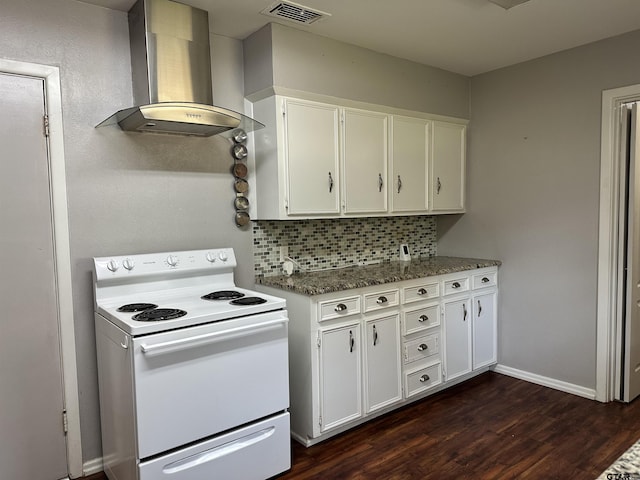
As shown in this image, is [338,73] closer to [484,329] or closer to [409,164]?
[409,164]

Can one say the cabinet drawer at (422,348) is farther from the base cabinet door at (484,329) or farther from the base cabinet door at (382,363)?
the base cabinet door at (484,329)

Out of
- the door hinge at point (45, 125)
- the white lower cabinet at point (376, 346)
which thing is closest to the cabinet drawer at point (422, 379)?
the white lower cabinet at point (376, 346)

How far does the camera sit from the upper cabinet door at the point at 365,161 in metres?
2.98

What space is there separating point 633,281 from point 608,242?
1.04ft

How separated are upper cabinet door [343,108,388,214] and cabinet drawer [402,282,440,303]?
0.58 metres

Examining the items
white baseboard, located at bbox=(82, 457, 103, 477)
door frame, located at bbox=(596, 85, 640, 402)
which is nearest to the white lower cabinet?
door frame, located at bbox=(596, 85, 640, 402)

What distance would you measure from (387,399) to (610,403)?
1538 mm

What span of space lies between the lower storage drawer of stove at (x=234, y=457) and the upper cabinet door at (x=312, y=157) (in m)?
1.21

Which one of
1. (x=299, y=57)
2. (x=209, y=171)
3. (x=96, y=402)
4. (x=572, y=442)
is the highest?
(x=299, y=57)

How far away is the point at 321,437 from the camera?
104 inches

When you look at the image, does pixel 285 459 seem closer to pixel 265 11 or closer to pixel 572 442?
pixel 572 442

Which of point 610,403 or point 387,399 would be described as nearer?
point 387,399

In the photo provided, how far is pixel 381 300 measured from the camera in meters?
2.85

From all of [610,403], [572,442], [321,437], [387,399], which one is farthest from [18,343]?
[610,403]
